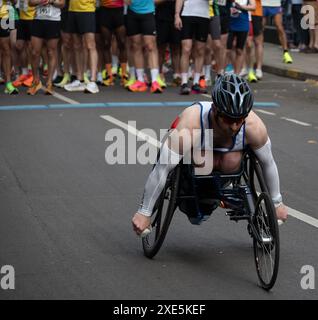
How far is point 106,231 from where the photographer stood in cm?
837

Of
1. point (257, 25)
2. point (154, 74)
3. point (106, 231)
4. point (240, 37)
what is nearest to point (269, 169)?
point (106, 231)

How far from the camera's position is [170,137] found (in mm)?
7102

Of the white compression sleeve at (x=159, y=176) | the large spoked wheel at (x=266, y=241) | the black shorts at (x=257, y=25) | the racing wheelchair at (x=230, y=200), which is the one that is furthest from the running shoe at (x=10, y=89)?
the large spoked wheel at (x=266, y=241)

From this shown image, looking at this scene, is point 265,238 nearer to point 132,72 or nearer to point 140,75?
point 140,75

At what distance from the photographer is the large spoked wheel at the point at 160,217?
7156 millimetres

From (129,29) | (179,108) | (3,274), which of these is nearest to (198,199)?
(3,274)

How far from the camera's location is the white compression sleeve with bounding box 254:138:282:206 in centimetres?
709

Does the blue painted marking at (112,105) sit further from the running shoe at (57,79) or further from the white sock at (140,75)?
the running shoe at (57,79)

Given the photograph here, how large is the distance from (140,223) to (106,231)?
44.9 inches

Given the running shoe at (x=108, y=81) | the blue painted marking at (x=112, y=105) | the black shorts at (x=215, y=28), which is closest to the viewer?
the blue painted marking at (x=112, y=105)

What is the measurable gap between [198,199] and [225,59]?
12229 millimetres

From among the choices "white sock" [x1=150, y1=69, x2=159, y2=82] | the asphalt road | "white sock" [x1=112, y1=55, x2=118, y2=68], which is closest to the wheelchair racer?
the asphalt road

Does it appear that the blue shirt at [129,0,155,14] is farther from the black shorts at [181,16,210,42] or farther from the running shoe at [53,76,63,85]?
the running shoe at [53,76,63,85]

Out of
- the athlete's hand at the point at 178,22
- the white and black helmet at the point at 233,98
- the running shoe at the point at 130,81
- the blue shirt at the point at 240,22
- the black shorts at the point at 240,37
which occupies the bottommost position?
the running shoe at the point at 130,81
